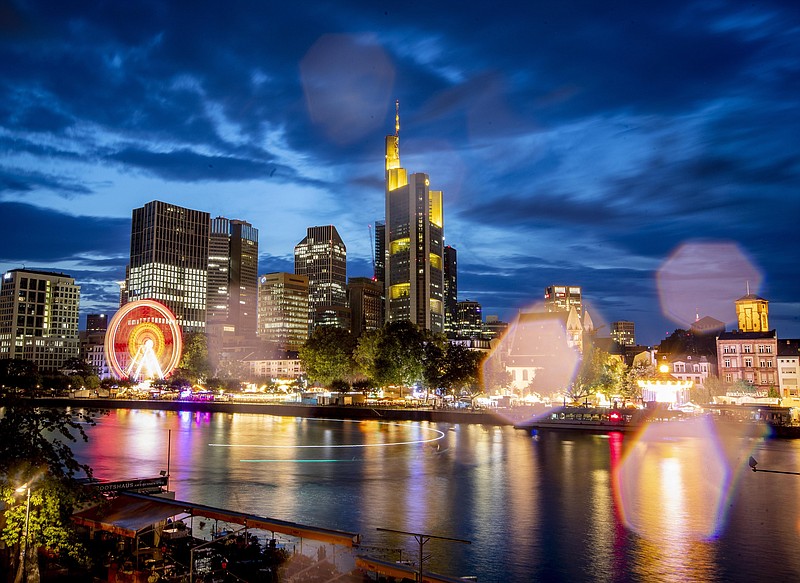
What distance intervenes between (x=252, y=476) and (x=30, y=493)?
111 ft

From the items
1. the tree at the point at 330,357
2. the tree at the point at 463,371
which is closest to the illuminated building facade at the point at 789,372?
the tree at the point at 463,371

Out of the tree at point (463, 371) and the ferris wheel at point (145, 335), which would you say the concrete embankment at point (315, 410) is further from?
the ferris wheel at point (145, 335)

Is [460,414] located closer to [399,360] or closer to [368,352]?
[399,360]

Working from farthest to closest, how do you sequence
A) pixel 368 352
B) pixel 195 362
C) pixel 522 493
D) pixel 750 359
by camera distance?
pixel 195 362 → pixel 368 352 → pixel 750 359 → pixel 522 493

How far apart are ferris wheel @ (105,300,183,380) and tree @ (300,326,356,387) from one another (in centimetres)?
3061

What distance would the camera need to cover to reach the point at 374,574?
24172 millimetres

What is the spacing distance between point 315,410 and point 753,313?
9524cm

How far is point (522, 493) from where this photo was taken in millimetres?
45844

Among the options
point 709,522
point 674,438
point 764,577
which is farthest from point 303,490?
point 674,438

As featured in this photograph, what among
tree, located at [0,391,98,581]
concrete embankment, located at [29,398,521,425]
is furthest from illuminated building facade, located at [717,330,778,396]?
tree, located at [0,391,98,581]

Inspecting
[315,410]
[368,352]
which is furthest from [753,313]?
[315,410]

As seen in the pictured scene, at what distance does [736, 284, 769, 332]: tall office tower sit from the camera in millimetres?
145625

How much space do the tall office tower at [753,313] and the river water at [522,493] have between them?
68.2 meters

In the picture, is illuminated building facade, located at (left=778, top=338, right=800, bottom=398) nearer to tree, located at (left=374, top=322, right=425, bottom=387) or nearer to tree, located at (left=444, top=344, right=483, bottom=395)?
tree, located at (left=444, top=344, right=483, bottom=395)
